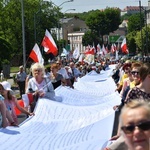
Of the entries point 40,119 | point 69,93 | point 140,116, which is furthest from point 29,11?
point 140,116

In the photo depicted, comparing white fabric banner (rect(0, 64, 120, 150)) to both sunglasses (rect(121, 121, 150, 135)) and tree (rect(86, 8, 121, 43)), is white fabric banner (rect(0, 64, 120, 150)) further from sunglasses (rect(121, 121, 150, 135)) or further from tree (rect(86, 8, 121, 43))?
tree (rect(86, 8, 121, 43))

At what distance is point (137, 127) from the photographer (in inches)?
123

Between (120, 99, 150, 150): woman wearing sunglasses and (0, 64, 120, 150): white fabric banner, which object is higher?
(120, 99, 150, 150): woman wearing sunglasses

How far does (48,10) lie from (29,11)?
1987 cm

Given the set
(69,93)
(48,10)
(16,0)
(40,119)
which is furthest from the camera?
(48,10)

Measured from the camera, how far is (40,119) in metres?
9.91

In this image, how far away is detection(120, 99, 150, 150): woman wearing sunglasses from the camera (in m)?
3.08

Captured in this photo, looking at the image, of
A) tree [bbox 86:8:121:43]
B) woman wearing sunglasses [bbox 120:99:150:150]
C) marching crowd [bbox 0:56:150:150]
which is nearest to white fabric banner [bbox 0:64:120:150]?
marching crowd [bbox 0:56:150:150]

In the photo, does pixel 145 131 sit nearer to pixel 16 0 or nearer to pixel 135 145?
pixel 135 145

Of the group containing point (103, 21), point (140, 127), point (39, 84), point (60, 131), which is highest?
point (103, 21)

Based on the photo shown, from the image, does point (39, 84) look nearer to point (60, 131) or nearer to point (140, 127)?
point (60, 131)

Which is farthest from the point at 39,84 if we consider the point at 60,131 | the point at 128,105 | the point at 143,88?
the point at 128,105

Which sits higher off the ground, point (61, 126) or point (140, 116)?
point (140, 116)

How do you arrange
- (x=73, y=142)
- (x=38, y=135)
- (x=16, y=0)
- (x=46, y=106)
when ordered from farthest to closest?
(x=16, y=0)
(x=46, y=106)
(x=38, y=135)
(x=73, y=142)
